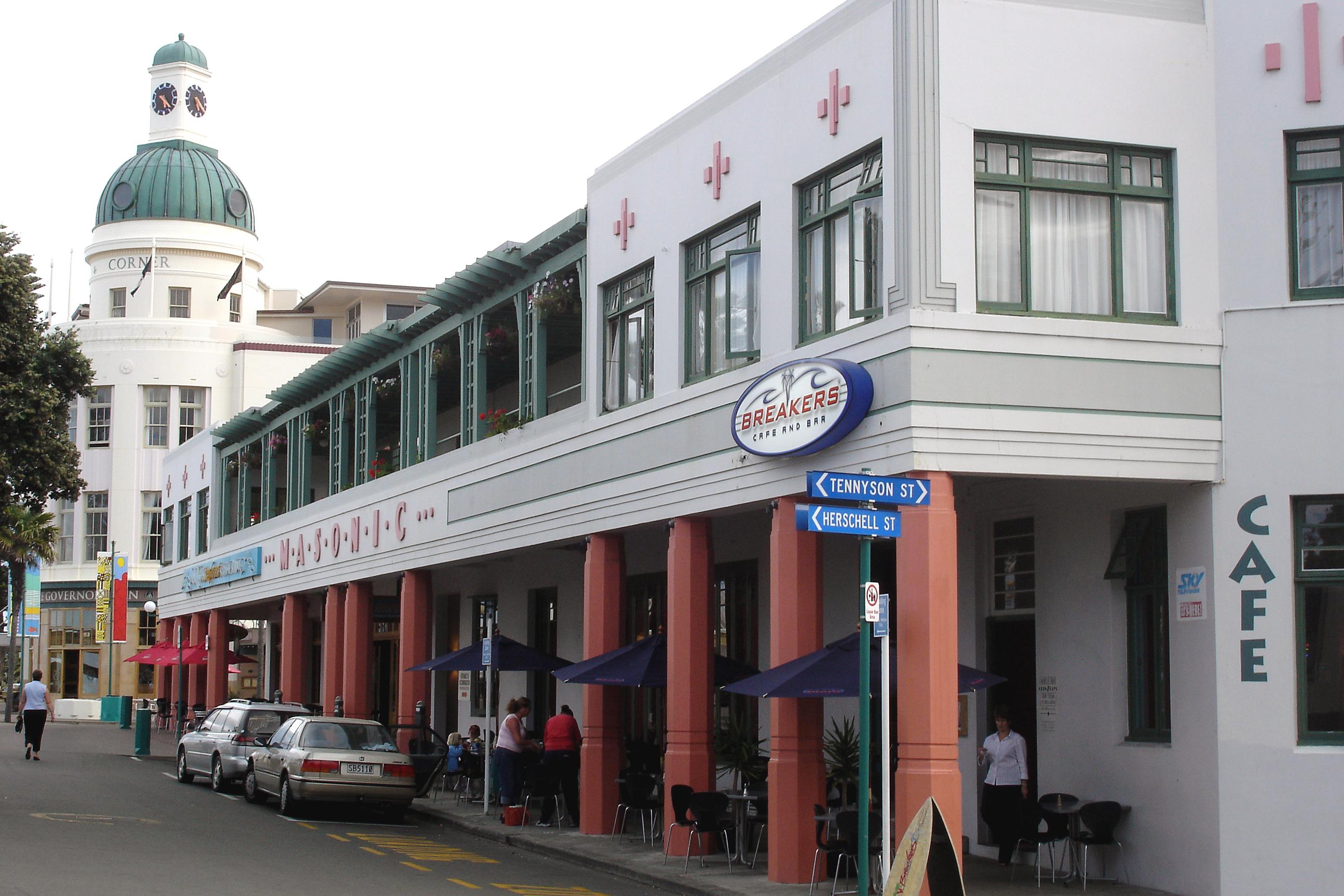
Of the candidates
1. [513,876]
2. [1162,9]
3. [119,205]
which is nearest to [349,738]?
[513,876]

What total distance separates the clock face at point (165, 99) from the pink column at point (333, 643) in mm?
37725

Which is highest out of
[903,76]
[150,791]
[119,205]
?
[119,205]

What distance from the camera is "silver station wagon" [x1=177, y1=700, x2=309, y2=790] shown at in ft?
84.7

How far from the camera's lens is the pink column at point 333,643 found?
109 feet

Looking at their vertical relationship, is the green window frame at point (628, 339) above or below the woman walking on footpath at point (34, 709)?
above

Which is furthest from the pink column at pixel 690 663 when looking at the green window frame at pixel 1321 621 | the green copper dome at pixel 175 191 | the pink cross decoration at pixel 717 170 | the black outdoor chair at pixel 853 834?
the green copper dome at pixel 175 191

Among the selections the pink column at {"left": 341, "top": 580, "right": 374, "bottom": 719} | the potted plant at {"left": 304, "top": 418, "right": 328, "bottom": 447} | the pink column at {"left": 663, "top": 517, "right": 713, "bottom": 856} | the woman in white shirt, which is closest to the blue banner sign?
the potted plant at {"left": 304, "top": 418, "right": 328, "bottom": 447}

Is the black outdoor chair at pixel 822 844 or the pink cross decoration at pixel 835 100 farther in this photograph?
the pink cross decoration at pixel 835 100

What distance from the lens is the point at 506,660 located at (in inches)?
938

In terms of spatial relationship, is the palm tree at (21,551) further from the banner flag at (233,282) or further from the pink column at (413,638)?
the pink column at (413,638)

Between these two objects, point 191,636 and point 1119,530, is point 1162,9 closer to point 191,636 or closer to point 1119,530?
point 1119,530

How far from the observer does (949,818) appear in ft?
44.4

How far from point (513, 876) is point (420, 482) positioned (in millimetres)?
12331

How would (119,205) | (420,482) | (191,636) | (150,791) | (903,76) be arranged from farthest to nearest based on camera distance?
(119,205) → (191,636) → (420,482) → (150,791) → (903,76)
